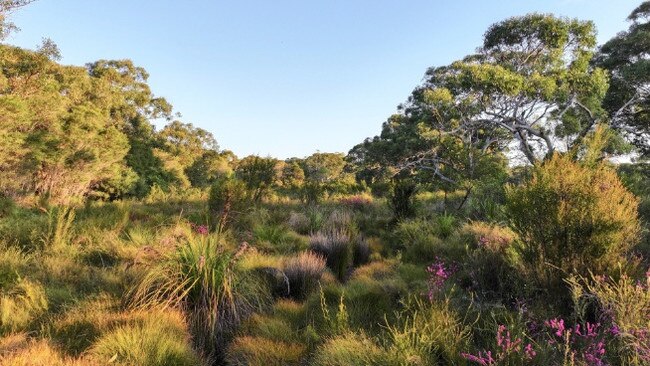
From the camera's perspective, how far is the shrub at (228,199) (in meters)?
7.98

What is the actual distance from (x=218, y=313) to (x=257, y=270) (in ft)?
4.50

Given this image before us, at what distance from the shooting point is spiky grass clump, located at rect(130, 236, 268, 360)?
359cm

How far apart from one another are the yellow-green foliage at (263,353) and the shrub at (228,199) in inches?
190

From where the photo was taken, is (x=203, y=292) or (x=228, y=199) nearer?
(x=203, y=292)

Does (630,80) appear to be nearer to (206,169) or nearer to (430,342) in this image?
(430,342)

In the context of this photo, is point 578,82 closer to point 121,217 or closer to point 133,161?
point 121,217

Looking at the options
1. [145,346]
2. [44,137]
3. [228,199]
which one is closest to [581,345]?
[145,346]

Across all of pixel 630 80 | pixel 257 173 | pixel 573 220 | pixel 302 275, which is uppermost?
pixel 630 80

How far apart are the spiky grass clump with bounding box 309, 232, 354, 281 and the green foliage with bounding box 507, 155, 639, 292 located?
9.05 feet

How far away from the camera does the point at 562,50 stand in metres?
13.3

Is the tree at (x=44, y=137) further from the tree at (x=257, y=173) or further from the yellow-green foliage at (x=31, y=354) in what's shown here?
the yellow-green foliage at (x=31, y=354)

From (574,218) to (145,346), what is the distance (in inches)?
162

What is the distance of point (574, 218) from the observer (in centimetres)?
374

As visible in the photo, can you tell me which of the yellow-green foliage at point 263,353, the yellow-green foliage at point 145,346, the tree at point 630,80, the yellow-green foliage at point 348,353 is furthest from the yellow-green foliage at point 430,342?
the tree at point 630,80
